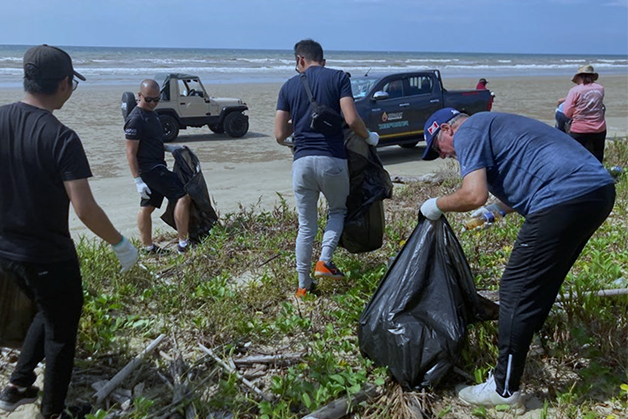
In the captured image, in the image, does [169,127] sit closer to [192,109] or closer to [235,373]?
[192,109]

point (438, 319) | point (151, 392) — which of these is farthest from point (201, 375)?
point (438, 319)

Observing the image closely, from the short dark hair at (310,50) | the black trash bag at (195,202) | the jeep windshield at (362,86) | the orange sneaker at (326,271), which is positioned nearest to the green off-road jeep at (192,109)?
the jeep windshield at (362,86)

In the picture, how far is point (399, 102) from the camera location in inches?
448

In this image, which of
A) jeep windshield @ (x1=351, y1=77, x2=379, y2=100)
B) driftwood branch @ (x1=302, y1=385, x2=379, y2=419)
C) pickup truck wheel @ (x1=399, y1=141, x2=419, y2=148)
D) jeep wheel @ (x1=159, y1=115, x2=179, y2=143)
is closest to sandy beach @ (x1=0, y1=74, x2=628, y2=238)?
pickup truck wheel @ (x1=399, y1=141, x2=419, y2=148)

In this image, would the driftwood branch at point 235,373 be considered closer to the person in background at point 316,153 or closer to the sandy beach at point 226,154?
the person in background at point 316,153

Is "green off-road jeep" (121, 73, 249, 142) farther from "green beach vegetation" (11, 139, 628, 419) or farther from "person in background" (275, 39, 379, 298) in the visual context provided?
"person in background" (275, 39, 379, 298)

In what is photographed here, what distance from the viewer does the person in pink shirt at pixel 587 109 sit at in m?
7.30

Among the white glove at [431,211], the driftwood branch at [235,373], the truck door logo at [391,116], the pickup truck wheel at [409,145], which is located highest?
the white glove at [431,211]

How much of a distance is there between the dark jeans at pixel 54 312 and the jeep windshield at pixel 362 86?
352 inches

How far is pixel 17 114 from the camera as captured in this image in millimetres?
2492

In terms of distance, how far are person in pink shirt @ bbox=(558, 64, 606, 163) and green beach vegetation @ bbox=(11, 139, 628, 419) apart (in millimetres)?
2882

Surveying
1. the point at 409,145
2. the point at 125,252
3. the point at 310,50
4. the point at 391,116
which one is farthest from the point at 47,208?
the point at 409,145

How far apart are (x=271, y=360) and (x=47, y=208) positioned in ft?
4.53

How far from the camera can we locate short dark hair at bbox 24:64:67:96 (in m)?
2.53
